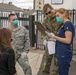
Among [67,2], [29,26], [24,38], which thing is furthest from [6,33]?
[67,2]

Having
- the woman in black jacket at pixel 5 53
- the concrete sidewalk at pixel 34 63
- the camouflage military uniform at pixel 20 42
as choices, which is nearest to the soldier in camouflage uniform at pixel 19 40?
the camouflage military uniform at pixel 20 42

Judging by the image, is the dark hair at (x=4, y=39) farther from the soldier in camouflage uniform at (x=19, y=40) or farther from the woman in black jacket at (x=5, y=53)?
the soldier in camouflage uniform at (x=19, y=40)

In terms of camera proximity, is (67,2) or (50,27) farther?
(67,2)

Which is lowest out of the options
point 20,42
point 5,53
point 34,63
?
point 34,63

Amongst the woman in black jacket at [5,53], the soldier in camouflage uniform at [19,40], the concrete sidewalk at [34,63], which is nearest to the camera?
the woman in black jacket at [5,53]

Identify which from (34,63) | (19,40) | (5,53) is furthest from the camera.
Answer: (34,63)

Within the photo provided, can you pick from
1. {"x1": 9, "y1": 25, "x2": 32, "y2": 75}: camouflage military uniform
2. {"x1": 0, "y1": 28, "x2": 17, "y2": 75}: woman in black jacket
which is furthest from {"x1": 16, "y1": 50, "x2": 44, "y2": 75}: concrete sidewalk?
{"x1": 0, "y1": 28, "x2": 17, "y2": 75}: woman in black jacket

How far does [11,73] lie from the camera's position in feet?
14.9

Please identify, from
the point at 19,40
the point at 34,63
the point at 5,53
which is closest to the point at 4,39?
the point at 5,53

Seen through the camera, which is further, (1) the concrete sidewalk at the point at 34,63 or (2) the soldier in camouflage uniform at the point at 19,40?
(1) the concrete sidewalk at the point at 34,63

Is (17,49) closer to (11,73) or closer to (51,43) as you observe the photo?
(51,43)

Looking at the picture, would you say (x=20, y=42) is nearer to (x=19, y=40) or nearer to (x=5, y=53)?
(x=19, y=40)

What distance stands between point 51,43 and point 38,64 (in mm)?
3423

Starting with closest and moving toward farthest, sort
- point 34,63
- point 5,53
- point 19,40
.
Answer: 1. point 5,53
2. point 19,40
3. point 34,63
